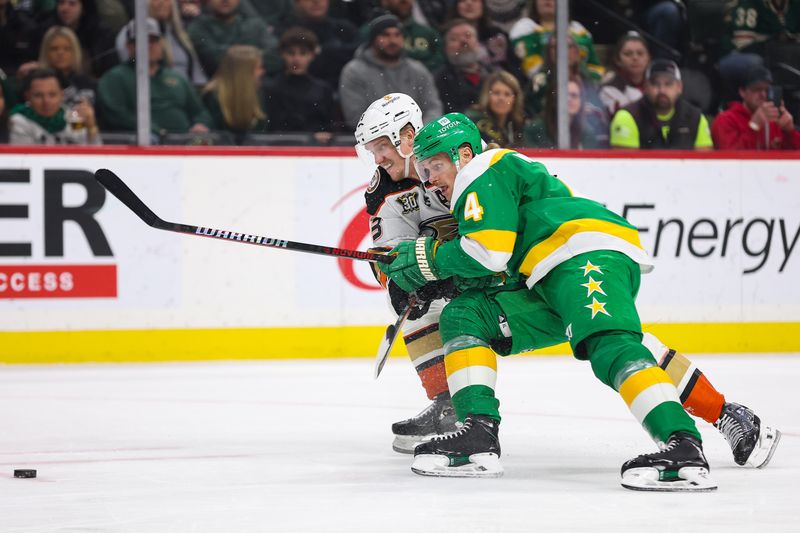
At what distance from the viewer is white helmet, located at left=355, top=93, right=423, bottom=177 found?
12.8ft

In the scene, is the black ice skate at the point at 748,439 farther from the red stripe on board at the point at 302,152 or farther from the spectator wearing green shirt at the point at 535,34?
the spectator wearing green shirt at the point at 535,34

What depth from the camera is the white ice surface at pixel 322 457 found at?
2.79 m

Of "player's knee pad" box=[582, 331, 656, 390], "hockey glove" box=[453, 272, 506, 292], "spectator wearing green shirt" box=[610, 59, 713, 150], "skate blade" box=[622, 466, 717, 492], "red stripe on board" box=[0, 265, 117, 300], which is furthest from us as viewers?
"spectator wearing green shirt" box=[610, 59, 713, 150]

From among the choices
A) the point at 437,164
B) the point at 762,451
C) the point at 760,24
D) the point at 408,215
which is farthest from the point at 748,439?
the point at 760,24

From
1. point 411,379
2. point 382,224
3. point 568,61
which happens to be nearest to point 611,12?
point 568,61

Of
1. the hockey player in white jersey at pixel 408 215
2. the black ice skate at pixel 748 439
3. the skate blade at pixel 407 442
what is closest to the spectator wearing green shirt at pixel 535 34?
the hockey player in white jersey at pixel 408 215

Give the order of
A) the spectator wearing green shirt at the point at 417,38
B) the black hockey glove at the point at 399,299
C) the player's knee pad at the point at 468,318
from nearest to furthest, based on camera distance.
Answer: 1. the player's knee pad at the point at 468,318
2. the black hockey glove at the point at 399,299
3. the spectator wearing green shirt at the point at 417,38

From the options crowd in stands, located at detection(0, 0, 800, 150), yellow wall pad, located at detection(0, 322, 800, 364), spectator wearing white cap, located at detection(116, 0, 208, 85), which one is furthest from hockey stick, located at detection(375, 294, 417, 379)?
spectator wearing white cap, located at detection(116, 0, 208, 85)

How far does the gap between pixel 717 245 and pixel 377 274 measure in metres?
3.36

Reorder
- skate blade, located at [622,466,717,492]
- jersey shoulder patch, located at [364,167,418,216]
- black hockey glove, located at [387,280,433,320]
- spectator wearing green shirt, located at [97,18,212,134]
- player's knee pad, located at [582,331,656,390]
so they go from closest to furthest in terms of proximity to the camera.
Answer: skate blade, located at [622,466,717,492] → player's knee pad, located at [582,331,656,390] → black hockey glove, located at [387,280,433,320] → jersey shoulder patch, located at [364,167,418,216] → spectator wearing green shirt, located at [97,18,212,134]

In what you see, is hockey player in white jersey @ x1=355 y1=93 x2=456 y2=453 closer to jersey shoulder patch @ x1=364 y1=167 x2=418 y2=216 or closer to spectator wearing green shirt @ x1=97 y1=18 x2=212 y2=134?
jersey shoulder patch @ x1=364 y1=167 x2=418 y2=216

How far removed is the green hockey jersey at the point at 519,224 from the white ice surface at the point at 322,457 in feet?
1.81

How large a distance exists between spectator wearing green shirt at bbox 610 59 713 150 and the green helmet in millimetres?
3762

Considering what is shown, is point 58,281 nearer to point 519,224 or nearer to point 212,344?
point 212,344
